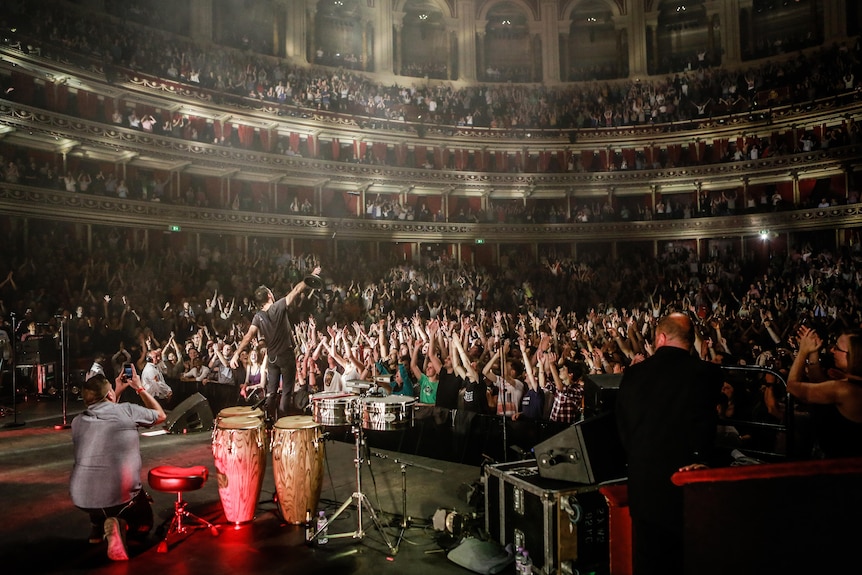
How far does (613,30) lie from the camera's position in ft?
108

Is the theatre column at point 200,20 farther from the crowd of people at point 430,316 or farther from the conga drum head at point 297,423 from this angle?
the conga drum head at point 297,423

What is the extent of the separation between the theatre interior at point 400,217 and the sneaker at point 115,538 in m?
0.10

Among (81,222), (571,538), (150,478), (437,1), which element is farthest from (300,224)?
(571,538)

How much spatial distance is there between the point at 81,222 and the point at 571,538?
20341 mm

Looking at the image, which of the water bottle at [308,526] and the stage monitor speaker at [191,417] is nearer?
the water bottle at [308,526]

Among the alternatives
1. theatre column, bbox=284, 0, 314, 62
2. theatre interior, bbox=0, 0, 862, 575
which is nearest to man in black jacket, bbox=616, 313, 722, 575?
theatre interior, bbox=0, 0, 862, 575

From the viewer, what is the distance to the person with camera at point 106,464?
4613 millimetres

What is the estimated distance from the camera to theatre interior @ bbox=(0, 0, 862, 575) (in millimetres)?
4457

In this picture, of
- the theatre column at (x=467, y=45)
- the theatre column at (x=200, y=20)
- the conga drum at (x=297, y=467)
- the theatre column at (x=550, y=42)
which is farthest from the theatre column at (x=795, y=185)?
the conga drum at (x=297, y=467)

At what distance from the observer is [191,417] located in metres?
9.16

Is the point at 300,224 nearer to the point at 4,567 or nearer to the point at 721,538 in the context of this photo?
the point at 4,567

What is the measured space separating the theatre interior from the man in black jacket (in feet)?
1.08

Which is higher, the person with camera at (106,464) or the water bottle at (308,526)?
the person with camera at (106,464)

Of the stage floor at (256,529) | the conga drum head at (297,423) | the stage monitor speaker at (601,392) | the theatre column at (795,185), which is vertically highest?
the theatre column at (795,185)
